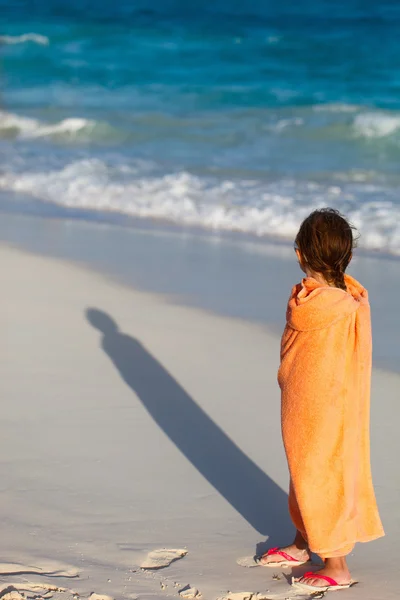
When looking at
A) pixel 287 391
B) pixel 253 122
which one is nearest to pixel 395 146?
pixel 253 122

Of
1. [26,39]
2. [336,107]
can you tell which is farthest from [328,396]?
[26,39]

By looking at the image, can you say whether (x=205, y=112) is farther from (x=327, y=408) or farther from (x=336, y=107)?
(x=327, y=408)

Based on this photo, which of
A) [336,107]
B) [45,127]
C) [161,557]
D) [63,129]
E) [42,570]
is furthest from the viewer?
[336,107]

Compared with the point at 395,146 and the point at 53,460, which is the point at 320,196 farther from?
the point at 53,460

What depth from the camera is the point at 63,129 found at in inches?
534

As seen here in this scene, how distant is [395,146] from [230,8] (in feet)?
47.8

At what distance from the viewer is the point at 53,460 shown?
3717 mm

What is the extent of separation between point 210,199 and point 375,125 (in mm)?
5692

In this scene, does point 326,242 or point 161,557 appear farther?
point 161,557

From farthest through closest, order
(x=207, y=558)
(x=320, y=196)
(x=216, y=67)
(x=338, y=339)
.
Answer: (x=216, y=67) → (x=320, y=196) → (x=207, y=558) → (x=338, y=339)

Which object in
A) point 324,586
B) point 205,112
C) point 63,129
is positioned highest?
point 205,112

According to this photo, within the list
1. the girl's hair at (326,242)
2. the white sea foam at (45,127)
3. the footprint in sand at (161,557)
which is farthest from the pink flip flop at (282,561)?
the white sea foam at (45,127)

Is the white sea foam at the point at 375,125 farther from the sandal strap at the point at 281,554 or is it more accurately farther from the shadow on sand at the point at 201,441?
the sandal strap at the point at 281,554

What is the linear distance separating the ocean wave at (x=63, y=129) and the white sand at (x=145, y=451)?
7882 mm
